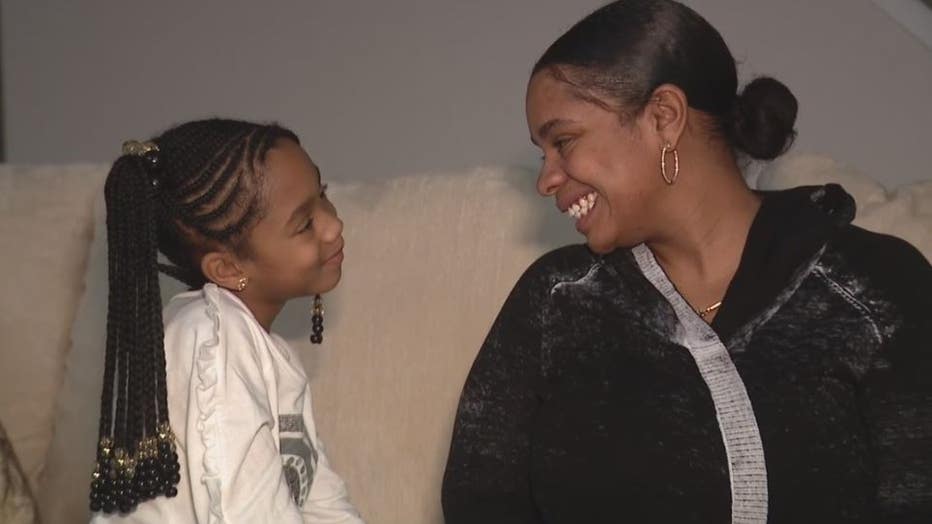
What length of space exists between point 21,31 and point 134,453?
162 centimetres

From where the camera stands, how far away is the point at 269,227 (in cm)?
151

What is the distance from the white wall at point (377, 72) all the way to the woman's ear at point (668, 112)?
26.7 inches

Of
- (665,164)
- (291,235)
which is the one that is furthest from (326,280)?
(665,164)

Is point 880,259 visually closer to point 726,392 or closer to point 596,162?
point 726,392

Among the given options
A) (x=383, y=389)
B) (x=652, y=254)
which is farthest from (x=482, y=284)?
(x=652, y=254)

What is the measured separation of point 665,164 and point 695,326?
7.9 inches

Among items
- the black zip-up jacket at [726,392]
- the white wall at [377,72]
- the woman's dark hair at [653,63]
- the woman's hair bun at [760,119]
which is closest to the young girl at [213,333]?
the black zip-up jacket at [726,392]

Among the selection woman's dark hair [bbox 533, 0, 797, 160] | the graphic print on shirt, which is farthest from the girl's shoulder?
woman's dark hair [bbox 533, 0, 797, 160]

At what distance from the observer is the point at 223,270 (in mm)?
1534

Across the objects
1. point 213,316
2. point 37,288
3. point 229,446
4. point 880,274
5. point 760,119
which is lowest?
point 37,288

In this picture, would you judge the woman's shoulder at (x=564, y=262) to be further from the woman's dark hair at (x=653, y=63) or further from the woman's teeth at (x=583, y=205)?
the woman's dark hair at (x=653, y=63)

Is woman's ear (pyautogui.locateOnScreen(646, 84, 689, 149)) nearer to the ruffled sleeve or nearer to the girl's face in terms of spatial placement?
the girl's face

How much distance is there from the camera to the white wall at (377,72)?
207 centimetres

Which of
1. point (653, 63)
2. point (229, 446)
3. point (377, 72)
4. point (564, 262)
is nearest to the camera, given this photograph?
point (229, 446)
